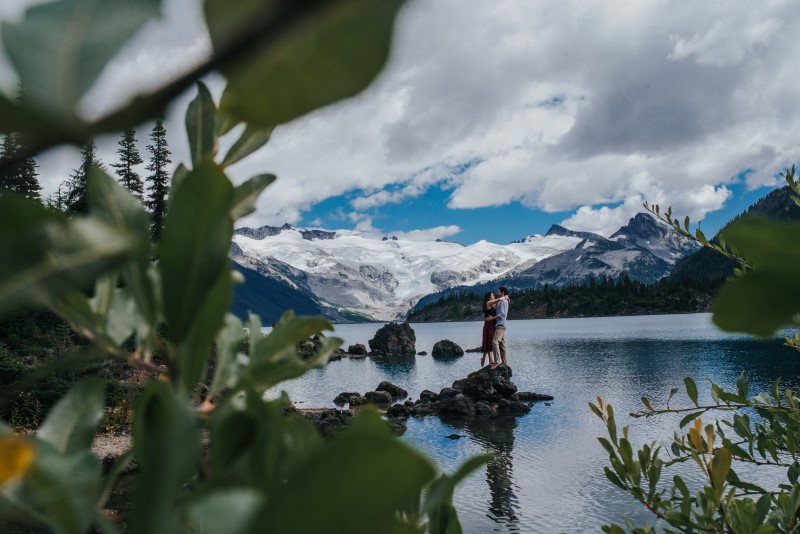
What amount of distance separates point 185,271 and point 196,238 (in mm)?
25

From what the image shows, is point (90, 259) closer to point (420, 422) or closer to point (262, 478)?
point (262, 478)

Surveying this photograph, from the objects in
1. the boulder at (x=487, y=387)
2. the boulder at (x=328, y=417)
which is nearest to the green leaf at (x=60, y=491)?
the boulder at (x=328, y=417)

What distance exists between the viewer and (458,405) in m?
24.7

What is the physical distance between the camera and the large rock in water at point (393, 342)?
53.2 metres

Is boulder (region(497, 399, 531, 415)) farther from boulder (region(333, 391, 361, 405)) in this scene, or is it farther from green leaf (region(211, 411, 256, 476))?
green leaf (region(211, 411, 256, 476))

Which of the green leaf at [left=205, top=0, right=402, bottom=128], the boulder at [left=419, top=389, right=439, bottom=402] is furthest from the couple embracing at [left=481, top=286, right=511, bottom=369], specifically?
the green leaf at [left=205, top=0, right=402, bottom=128]

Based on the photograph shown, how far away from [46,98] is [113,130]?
26mm

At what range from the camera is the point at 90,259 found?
0.78ft

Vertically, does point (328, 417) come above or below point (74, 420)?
below

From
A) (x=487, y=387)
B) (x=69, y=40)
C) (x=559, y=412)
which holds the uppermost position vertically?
(x=69, y=40)

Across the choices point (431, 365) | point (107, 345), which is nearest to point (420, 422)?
point (431, 365)

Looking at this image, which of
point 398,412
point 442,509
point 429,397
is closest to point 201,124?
point 442,509

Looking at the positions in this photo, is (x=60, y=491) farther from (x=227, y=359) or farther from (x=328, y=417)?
(x=328, y=417)

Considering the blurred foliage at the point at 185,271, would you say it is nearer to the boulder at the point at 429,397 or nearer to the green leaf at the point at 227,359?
the green leaf at the point at 227,359
